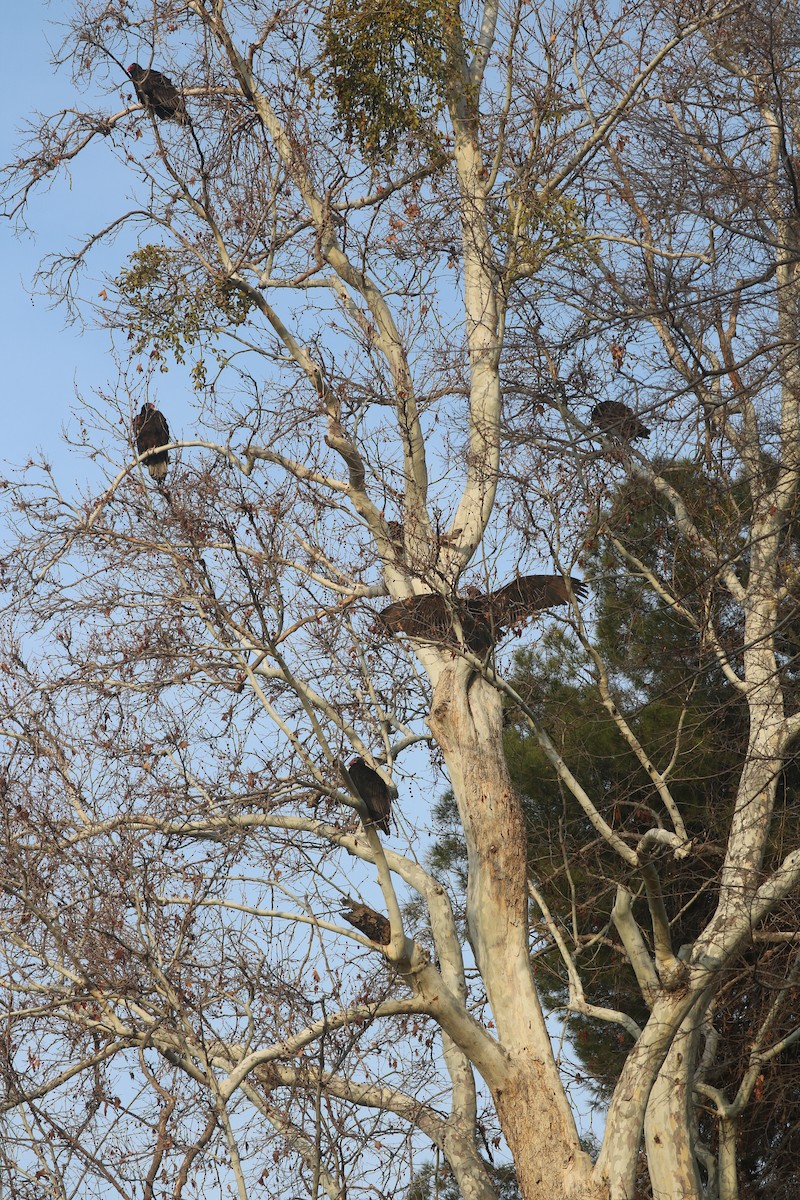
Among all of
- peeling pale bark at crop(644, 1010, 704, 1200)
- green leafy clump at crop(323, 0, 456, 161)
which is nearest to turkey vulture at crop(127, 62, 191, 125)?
green leafy clump at crop(323, 0, 456, 161)

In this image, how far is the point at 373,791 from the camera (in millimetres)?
8281

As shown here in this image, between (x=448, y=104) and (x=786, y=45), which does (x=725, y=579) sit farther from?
(x=448, y=104)

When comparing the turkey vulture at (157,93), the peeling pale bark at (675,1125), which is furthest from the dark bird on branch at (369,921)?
the turkey vulture at (157,93)

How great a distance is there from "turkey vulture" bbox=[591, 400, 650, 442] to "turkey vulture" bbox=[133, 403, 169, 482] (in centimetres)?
298

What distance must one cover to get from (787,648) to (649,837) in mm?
4345

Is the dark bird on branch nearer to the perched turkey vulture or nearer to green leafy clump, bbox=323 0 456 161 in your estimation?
the perched turkey vulture

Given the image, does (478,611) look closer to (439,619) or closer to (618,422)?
(439,619)

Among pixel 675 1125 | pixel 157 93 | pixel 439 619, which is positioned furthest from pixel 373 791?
pixel 157 93

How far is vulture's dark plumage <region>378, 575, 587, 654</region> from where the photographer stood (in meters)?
8.00

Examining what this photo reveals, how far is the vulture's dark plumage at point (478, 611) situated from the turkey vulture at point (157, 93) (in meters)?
3.94

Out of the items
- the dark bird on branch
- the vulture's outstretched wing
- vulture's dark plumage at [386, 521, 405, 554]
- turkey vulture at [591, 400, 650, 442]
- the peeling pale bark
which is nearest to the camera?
the dark bird on branch

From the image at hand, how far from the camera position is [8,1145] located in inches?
281

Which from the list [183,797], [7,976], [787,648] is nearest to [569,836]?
[787,648]

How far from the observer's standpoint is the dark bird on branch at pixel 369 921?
7047 mm
